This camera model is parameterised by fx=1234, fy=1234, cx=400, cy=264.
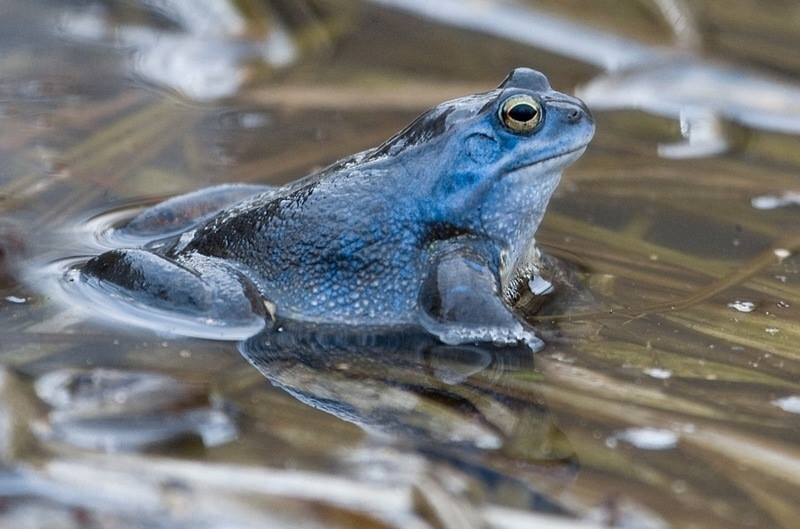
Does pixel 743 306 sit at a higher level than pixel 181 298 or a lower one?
higher

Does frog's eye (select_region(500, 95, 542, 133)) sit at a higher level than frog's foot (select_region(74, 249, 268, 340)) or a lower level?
higher

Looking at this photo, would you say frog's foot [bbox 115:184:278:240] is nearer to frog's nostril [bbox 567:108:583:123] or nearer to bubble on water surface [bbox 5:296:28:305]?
bubble on water surface [bbox 5:296:28:305]

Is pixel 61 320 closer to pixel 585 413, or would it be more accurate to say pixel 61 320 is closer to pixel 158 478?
pixel 158 478

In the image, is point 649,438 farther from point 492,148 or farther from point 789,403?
point 492,148

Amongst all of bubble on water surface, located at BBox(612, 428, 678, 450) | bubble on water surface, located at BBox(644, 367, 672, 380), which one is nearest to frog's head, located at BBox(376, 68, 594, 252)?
bubble on water surface, located at BBox(644, 367, 672, 380)

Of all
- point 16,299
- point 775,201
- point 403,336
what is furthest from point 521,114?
point 16,299

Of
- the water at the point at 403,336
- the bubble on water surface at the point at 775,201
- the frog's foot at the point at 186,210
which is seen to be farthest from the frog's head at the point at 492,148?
the bubble on water surface at the point at 775,201
